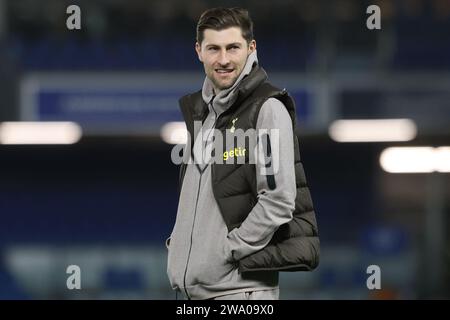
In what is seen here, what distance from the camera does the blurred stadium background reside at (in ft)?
29.7

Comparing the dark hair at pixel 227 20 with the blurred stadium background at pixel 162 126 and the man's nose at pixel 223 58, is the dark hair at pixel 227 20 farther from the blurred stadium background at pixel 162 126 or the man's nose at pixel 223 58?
the blurred stadium background at pixel 162 126

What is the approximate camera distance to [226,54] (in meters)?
2.44

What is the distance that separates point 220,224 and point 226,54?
38 cm

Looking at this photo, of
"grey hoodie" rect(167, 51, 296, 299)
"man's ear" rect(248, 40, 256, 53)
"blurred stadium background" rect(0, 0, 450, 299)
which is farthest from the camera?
"blurred stadium background" rect(0, 0, 450, 299)

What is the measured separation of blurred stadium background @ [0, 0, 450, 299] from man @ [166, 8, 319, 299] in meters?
6.28

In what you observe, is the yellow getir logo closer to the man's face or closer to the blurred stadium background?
the man's face

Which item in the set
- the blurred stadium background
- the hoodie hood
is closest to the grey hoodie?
the hoodie hood

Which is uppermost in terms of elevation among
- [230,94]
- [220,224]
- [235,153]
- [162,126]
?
[162,126]

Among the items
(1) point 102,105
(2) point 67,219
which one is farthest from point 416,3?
(2) point 67,219

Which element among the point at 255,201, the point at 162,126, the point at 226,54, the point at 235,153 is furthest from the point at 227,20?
the point at 162,126

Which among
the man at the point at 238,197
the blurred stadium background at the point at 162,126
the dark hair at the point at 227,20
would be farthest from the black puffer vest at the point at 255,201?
the blurred stadium background at the point at 162,126

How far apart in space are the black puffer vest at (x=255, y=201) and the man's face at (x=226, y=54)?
35 millimetres

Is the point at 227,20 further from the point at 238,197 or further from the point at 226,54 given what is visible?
the point at 238,197

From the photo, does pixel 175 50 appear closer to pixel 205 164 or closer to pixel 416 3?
pixel 416 3
